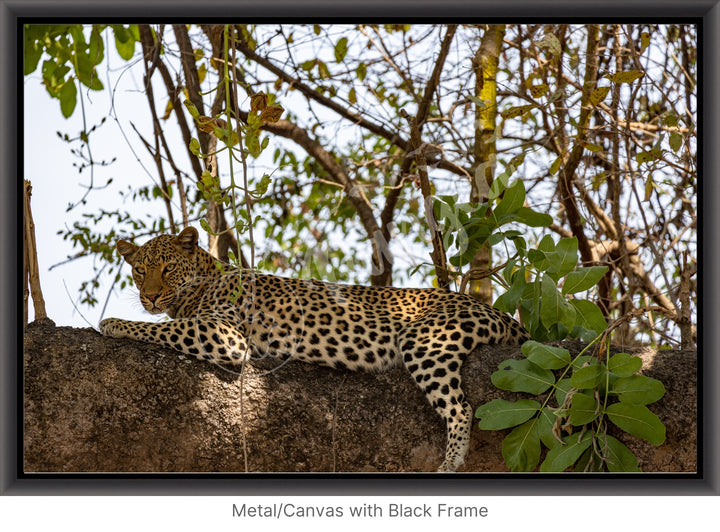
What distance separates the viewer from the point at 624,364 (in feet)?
12.5

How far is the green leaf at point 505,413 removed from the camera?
3895 millimetres

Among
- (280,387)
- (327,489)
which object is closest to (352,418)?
(280,387)

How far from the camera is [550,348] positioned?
3977 mm

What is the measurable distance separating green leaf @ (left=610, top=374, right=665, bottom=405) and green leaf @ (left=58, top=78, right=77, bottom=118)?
3.51 metres

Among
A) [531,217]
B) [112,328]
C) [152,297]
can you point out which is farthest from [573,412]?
[152,297]

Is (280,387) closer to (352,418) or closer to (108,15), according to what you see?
(352,418)

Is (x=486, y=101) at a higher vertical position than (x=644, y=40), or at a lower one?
lower

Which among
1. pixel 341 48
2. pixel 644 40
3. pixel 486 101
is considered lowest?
pixel 486 101

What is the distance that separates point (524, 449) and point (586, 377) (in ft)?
1.48

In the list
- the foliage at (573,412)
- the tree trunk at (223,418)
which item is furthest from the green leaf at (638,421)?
the tree trunk at (223,418)

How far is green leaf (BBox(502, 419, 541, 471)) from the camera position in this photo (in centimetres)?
385

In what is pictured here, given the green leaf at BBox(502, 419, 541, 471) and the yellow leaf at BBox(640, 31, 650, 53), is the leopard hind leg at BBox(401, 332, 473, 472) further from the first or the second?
the yellow leaf at BBox(640, 31, 650, 53)

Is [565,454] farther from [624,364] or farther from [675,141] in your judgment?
[675,141]
